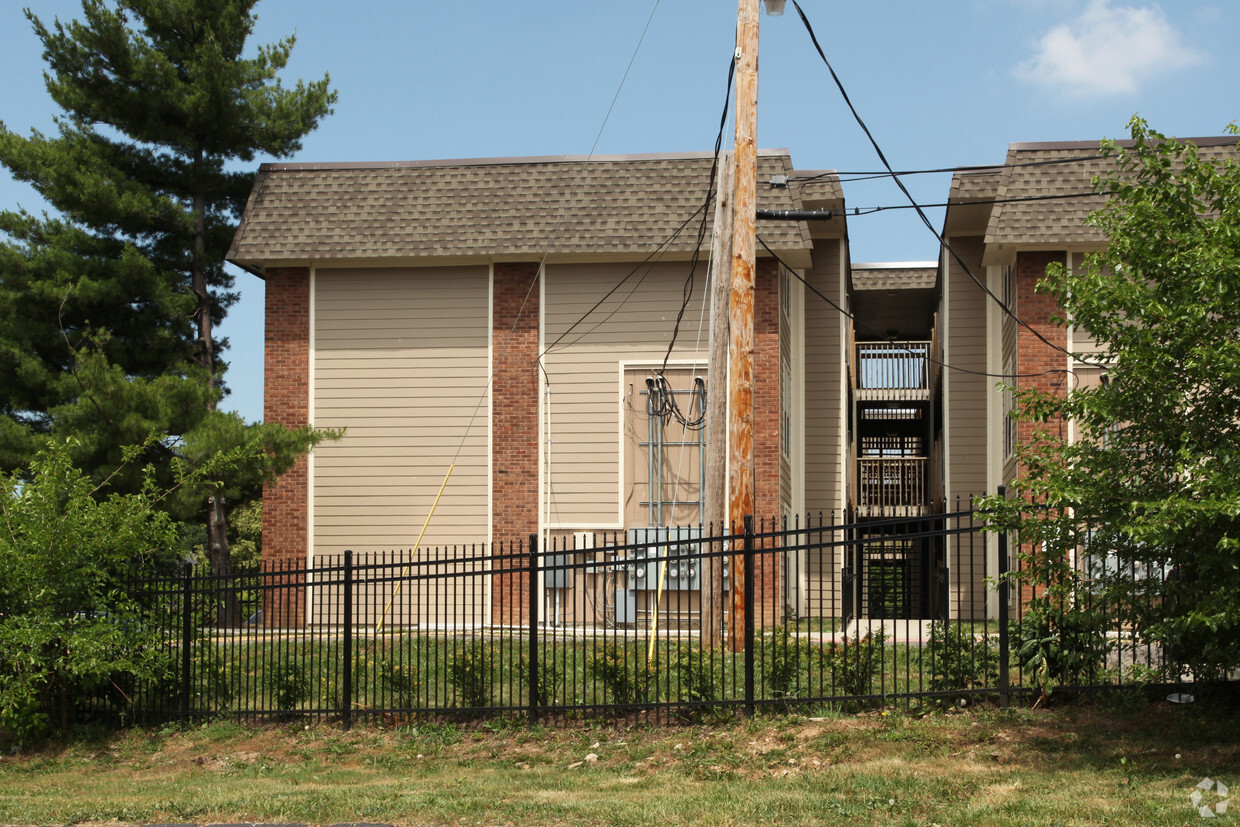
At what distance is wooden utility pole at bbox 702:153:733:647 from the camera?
12.6 m

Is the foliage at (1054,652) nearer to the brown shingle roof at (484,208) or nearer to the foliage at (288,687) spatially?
the foliage at (288,687)

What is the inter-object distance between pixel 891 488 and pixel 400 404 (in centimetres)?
1534

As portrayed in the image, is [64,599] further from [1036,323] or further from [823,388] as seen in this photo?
[823,388]

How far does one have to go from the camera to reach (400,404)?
67.8 ft

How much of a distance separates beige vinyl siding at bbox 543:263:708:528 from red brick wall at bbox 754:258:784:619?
0.98 meters

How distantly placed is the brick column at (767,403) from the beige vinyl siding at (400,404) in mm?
4674

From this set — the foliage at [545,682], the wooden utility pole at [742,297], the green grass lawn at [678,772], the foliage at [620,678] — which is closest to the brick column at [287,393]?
the green grass lawn at [678,772]

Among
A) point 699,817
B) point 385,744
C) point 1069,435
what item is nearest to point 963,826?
point 699,817

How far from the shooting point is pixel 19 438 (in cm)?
1927

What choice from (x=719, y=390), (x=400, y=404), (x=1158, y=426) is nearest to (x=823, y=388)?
(x=400, y=404)

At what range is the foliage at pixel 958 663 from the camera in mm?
10219

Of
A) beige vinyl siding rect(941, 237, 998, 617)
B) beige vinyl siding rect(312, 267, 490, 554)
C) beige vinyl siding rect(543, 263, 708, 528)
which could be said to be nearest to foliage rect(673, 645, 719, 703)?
beige vinyl siding rect(543, 263, 708, 528)

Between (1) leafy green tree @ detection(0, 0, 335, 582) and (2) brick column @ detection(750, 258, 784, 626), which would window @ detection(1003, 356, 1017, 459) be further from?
(1) leafy green tree @ detection(0, 0, 335, 582)

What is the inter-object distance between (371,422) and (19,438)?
5624 mm
